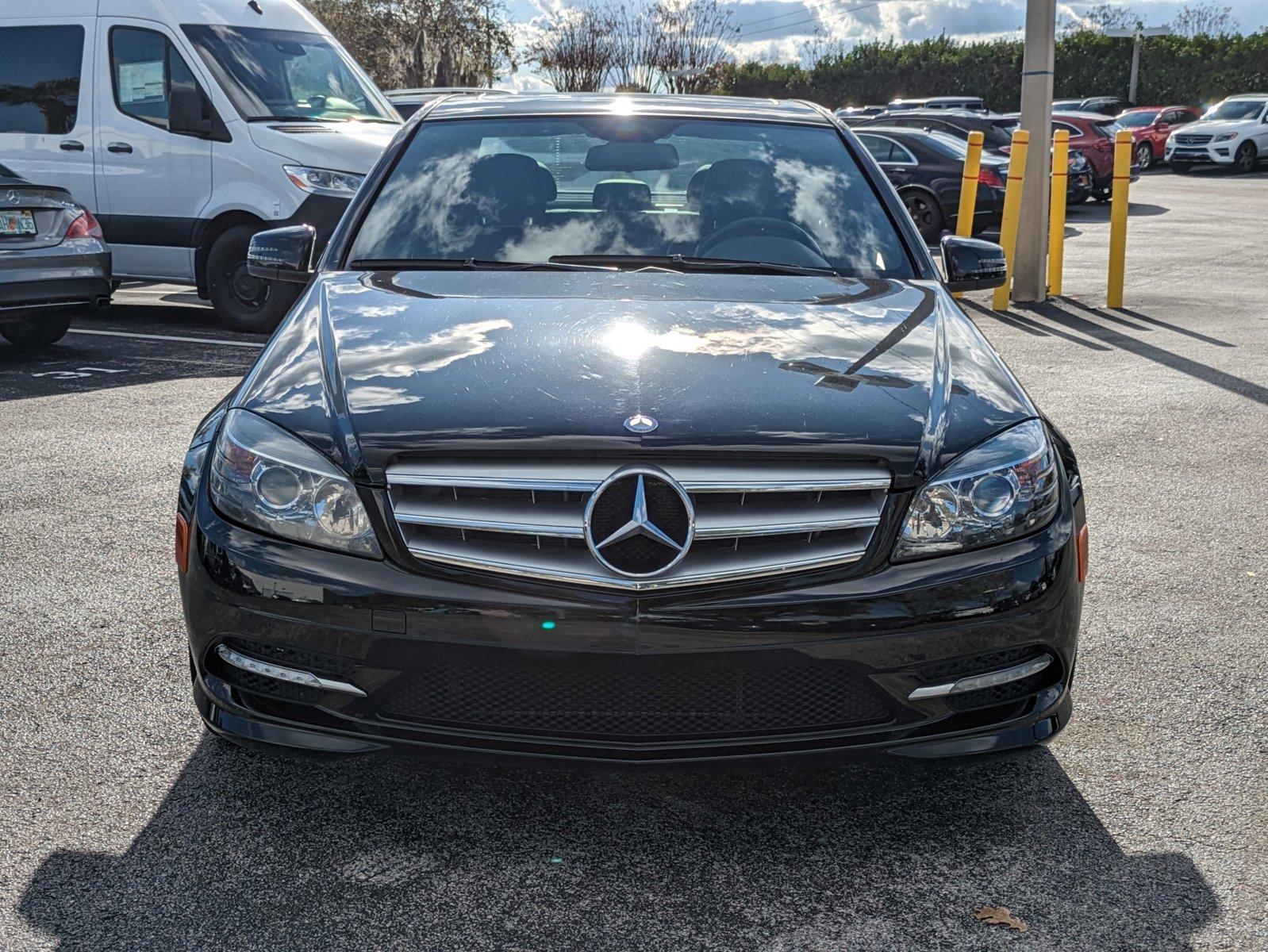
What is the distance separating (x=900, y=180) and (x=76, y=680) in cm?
1582

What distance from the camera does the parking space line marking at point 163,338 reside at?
32.3 ft

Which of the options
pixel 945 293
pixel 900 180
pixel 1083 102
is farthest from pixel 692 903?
pixel 1083 102

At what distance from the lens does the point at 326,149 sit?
998 cm

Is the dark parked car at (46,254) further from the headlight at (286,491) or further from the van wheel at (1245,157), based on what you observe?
the van wheel at (1245,157)

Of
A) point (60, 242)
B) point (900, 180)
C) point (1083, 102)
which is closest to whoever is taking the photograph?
point (60, 242)

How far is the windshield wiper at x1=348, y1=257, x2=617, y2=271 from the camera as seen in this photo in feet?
13.3

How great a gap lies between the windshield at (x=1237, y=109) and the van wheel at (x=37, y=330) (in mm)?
29648

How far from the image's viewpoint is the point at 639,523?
2.69m

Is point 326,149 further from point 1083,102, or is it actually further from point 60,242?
point 1083,102

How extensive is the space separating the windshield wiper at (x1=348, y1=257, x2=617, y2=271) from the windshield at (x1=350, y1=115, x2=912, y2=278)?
17 millimetres

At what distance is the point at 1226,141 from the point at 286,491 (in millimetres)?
32924

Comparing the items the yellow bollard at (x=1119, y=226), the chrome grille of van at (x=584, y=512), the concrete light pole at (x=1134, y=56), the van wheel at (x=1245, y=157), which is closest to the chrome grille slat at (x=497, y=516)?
the chrome grille of van at (x=584, y=512)

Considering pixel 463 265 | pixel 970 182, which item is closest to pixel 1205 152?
pixel 970 182

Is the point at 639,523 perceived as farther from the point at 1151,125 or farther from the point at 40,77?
the point at 1151,125
